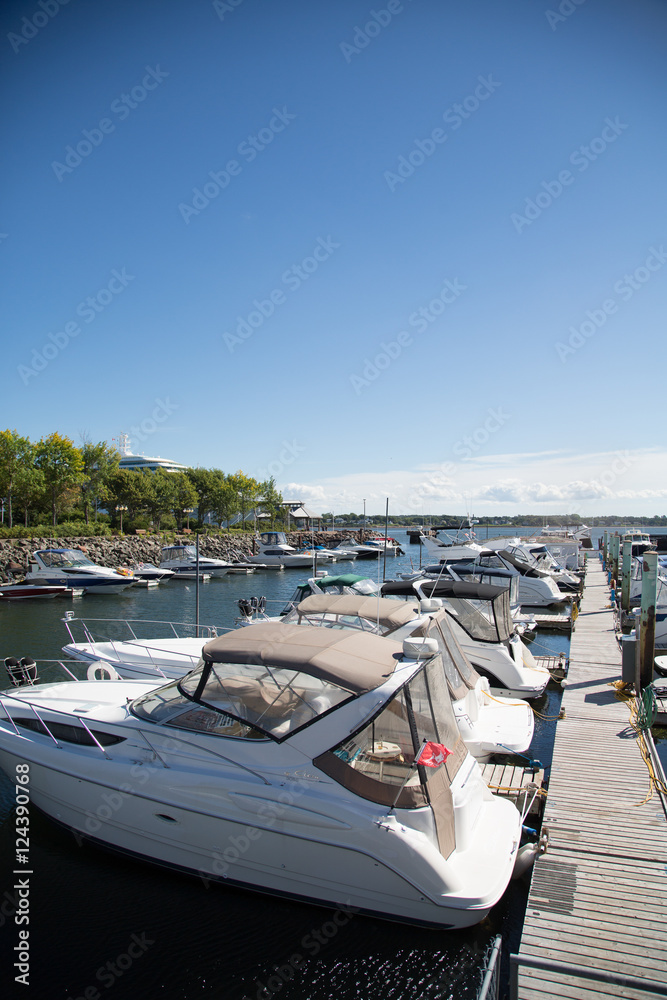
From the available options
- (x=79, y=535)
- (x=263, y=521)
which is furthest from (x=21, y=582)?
(x=263, y=521)

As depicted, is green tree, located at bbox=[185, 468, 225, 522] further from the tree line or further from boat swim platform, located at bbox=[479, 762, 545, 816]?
boat swim platform, located at bbox=[479, 762, 545, 816]

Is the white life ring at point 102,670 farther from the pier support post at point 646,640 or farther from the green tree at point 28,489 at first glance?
the green tree at point 28,489

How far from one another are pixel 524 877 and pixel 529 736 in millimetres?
2652

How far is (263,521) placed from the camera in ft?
266

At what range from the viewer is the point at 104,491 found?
177 feet

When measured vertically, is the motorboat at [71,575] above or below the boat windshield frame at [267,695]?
below

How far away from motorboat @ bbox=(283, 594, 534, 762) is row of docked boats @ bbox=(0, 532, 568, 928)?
7.16 ft

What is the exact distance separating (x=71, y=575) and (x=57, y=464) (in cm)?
1753

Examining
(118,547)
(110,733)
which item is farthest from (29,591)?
(110,733)

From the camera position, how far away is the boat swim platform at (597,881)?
4551 mm

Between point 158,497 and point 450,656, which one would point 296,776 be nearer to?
point 450,656

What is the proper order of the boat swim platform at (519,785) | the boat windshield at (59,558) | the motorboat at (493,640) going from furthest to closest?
the boat windshield at (59,558), the motorboat at (493,640), the boat swim platform at (519,785)

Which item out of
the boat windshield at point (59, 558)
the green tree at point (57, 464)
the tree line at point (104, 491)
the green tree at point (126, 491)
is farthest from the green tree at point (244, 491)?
the boat windshield at point (59, 558)

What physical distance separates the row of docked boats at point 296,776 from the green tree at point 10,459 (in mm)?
39697
